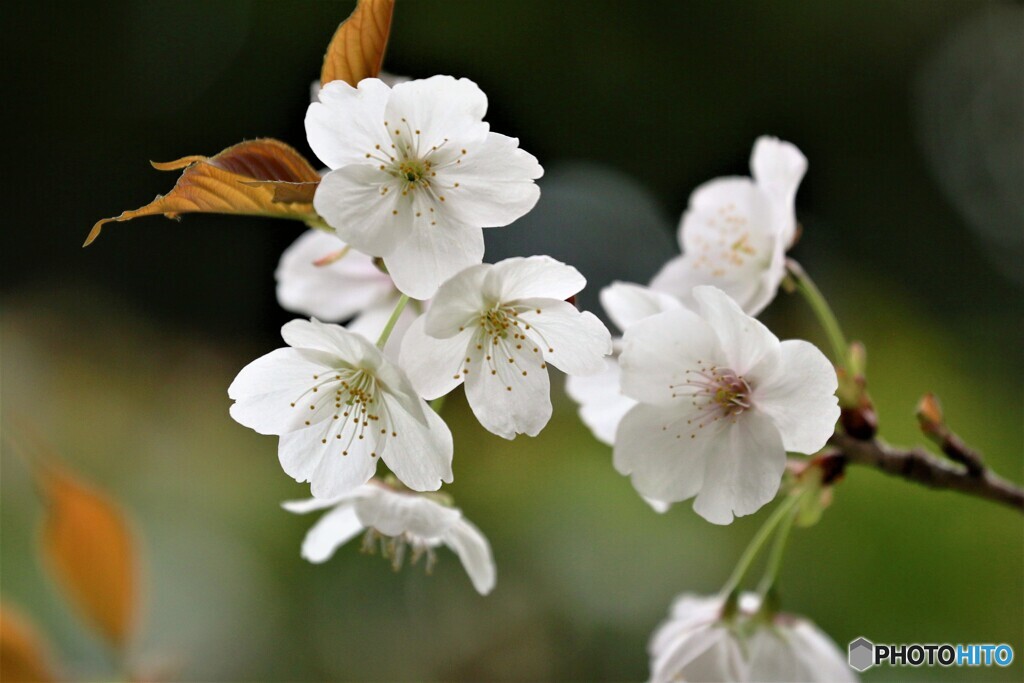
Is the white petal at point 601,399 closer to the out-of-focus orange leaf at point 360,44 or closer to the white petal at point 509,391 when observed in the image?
the white petal at point 509,391

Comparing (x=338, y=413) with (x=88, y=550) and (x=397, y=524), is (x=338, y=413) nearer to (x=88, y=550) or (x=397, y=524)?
(x=397, y=524)

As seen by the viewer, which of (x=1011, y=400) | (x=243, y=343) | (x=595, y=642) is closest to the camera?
(x=595, y=642)

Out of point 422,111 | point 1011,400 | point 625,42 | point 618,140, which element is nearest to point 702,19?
point 625,42

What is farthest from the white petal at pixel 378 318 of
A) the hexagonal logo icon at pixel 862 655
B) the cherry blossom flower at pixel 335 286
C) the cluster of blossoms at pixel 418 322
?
the hexagonal logo icon at pixel 862 655

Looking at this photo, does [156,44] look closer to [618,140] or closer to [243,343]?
[243,343]

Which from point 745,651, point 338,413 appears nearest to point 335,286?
point 338,413

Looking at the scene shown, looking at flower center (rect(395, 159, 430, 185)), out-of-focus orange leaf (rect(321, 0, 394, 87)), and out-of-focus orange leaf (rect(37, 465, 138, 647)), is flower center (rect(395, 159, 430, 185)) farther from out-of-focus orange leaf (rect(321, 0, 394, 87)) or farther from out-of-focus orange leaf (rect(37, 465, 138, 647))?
out-of-focus orange leaf (rect(37, 465, 138, 647))

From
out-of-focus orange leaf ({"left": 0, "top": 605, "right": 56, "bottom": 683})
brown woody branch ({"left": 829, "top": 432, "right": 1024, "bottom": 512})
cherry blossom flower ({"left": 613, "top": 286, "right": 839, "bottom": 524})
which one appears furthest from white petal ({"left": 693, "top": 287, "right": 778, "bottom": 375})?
out-of-focus orange leaf ({"left": 0, "top": 605, "right": 56, "bottom": 683})
